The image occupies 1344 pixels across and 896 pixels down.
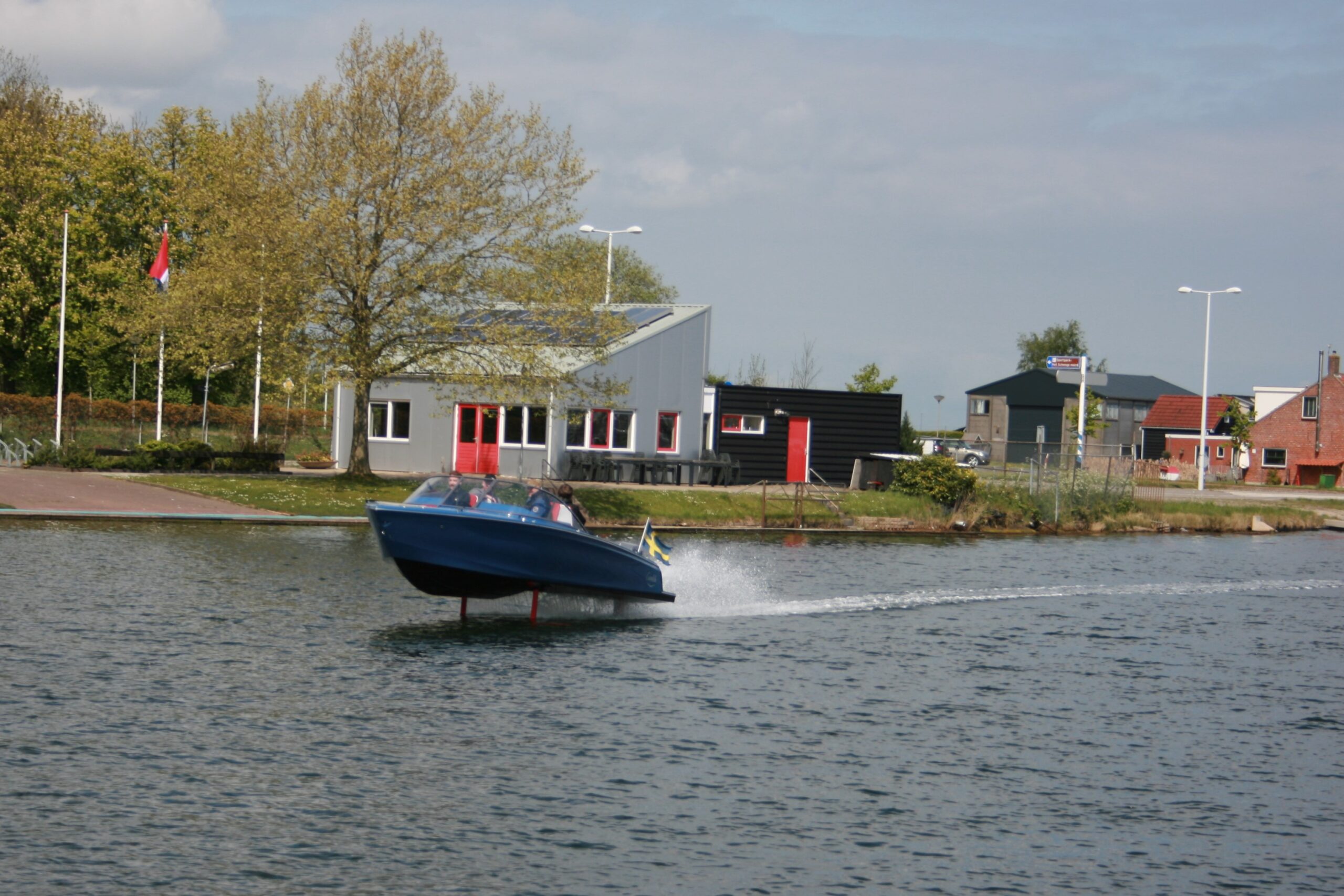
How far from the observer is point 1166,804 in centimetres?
1253

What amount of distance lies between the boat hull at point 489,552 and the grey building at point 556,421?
78.4ft

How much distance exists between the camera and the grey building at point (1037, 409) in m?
115

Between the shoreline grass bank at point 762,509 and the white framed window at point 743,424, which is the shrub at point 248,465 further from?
the white framed window at point 743,424

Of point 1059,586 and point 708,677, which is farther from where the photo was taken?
point 1059,586

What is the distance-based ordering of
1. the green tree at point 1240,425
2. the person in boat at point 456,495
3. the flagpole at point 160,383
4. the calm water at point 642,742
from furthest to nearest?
the green tree at point 1240,425
the flagpole at point 160,383
the person in boat at point 456,495
the calm water at point 642,742

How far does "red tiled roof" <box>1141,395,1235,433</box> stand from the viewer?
340 ft

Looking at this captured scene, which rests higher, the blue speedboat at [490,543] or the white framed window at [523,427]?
the white framed window at [523,427]

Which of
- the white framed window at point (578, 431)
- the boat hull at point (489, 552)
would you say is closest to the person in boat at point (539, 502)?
the boat hull at point (489, 552)

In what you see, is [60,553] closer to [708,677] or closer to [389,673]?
[389,673]

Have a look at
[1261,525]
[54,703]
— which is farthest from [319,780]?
[1261,525]

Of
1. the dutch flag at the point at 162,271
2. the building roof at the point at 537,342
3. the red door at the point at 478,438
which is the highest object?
the dutch flag at the point at 162,271

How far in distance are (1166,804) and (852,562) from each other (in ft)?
63.6

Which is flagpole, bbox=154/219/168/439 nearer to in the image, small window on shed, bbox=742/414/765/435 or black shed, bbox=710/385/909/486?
Answer: black shed, bbox=710/385/909/486

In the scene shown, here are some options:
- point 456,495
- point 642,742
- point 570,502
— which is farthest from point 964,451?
point 642,742
